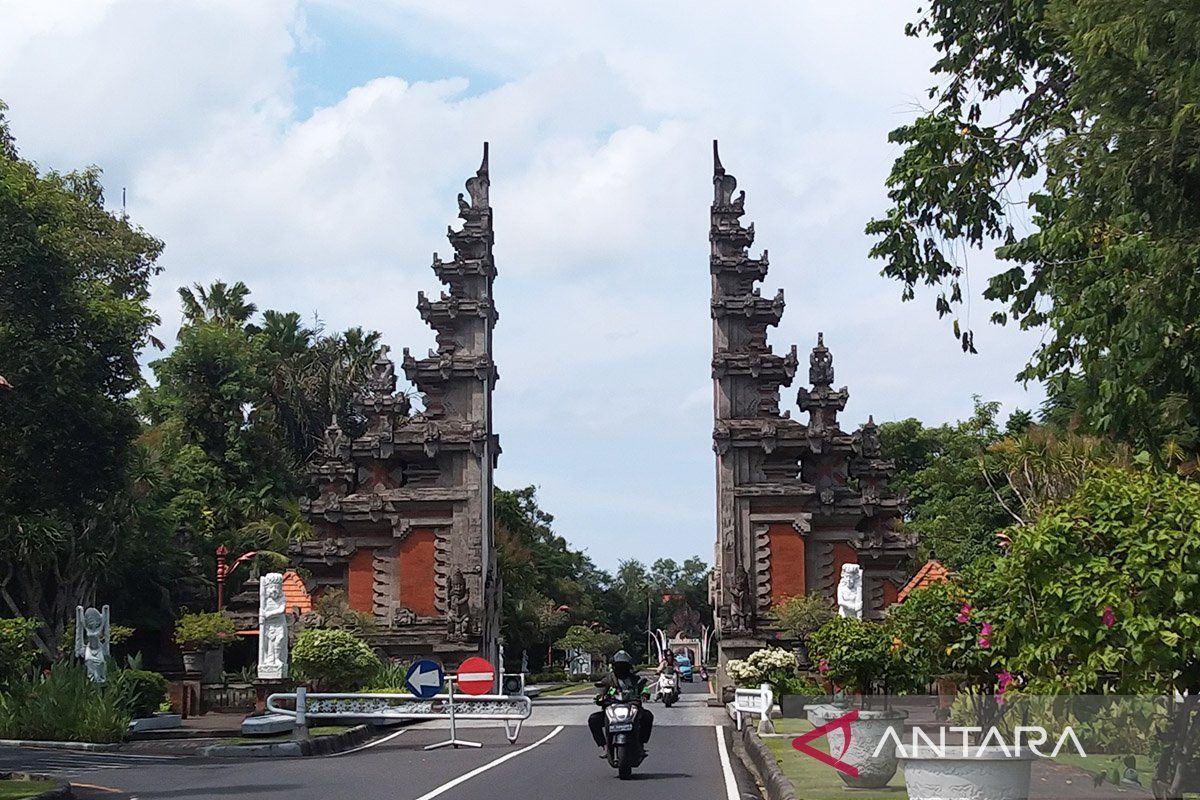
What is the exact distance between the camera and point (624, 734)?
17484mm

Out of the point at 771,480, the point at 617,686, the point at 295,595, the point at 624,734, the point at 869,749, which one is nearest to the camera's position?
the point at 869,749

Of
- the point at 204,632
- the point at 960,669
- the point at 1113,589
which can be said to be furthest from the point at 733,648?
the point at 1113,589

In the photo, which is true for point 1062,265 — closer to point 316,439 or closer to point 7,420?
point 7,420

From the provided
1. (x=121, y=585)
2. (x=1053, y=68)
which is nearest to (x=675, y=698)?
(x=121, y=585)

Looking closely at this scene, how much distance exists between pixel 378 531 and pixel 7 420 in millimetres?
15467

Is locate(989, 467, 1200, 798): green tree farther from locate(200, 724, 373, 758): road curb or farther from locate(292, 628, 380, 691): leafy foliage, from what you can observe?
locate(292, 628, 380, 691): leafy foliage

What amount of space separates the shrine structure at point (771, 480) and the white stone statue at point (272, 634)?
48.2ft

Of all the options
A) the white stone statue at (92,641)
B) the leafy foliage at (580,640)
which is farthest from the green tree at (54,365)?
the leafy foliage at (580,640)

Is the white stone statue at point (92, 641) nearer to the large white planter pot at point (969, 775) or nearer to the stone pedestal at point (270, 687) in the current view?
the stone pedestal at point (270, 687)

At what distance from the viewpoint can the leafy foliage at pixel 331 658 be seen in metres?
33.1

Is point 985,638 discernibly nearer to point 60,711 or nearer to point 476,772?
point 476,772

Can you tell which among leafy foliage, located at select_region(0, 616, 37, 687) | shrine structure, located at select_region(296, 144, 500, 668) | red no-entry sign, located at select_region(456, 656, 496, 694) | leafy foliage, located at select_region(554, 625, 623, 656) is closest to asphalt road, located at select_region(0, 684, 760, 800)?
red no-entry sign, located at select_region(456, 656, 496, 694)

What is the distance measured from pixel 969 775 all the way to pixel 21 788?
1070cm

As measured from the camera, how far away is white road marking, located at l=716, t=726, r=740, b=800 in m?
15.7
